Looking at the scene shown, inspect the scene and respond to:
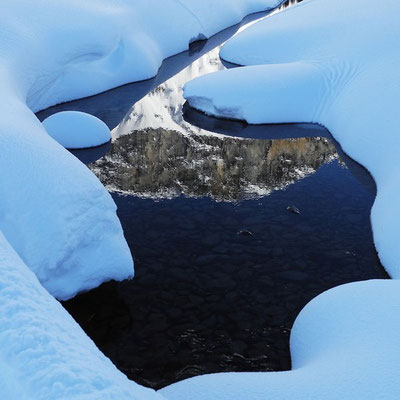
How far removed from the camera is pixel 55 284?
638cm

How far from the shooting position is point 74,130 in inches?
461

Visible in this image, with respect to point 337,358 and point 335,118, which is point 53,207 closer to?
point 337,358

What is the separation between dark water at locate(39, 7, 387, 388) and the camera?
6.18 metres

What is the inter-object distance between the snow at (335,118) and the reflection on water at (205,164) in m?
1.16

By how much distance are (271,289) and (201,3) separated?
2047cm

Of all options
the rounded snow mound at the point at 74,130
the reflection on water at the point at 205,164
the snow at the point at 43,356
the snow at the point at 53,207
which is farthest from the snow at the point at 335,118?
the rounded snow mound at the point at 74,130

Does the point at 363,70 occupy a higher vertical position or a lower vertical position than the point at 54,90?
lower

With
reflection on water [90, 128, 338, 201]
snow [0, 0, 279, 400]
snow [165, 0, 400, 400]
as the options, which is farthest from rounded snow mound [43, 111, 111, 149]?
snow [165, 0, 400, 400]

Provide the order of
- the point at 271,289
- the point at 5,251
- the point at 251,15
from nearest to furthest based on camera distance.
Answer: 1. the point at 5,251
2. the point at 271,289
3. the point at 251,15

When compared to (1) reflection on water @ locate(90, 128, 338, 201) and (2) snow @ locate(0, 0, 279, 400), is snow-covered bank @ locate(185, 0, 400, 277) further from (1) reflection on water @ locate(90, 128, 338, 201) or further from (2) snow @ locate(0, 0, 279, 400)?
(2) snow @ locate(0, 0, 279, 400)

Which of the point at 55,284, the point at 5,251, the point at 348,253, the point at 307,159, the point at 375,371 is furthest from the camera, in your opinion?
the point at 307,159

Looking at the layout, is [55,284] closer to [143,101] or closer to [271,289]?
[271,289]

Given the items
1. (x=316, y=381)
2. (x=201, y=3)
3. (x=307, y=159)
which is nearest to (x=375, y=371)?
(x=316, y=381)

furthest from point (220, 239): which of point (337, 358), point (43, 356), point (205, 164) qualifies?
point (43, 356)
